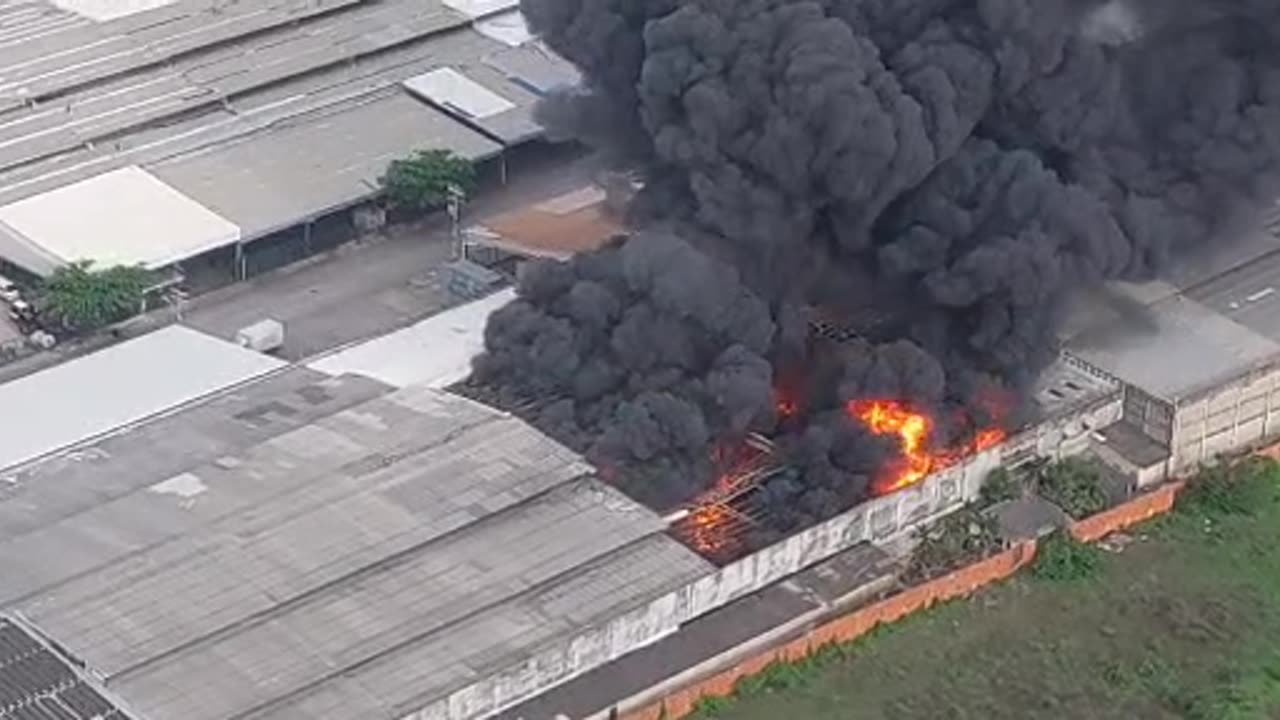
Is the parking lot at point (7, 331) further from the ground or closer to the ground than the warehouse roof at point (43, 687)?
closer to the ground

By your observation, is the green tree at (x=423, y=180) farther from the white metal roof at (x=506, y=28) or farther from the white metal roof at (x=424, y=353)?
the white metal roof at (x=506, y=28)

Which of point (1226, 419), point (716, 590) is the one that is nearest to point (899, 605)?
point (716, 590)

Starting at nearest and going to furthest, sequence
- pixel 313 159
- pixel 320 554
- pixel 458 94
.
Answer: pixel 320 554
pixel 313 159
pixel 458 94

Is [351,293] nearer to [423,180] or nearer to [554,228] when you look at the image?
[423,180]

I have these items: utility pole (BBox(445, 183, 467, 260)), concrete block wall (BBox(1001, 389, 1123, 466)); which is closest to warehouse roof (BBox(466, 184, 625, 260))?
utility pole (BBox(445, 183, 467, 260))

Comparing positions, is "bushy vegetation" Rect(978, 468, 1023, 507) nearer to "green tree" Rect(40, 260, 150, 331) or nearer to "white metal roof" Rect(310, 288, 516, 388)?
"white metal roof" Rect(310, 288, 516, 388)

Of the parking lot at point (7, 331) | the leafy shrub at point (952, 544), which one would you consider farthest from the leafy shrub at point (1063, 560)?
the parking lot at point (7, 331)
